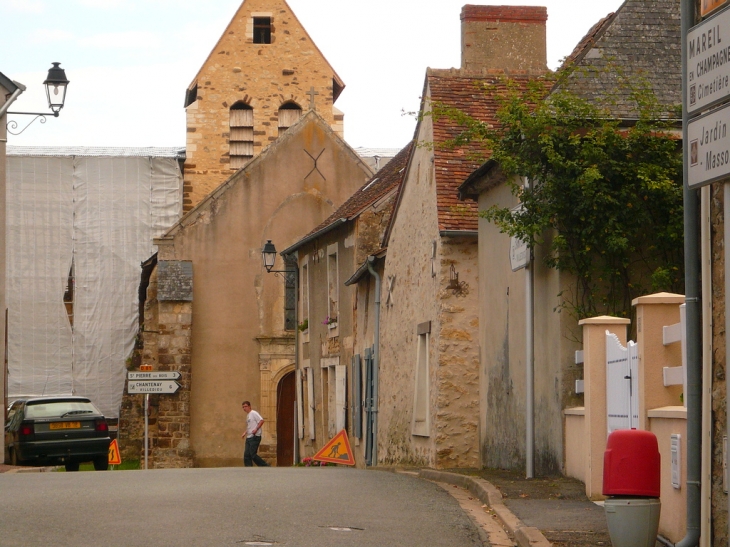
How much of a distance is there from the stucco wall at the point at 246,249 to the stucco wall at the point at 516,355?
1590cm

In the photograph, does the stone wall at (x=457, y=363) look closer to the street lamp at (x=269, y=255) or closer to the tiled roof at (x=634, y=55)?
the tiled roof at (x=634, y=55)

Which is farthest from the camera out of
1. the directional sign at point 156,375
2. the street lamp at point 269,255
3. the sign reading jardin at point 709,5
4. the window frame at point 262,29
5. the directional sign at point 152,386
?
the window frame at point 262,29

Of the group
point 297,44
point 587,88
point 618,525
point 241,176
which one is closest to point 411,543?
point 618,525

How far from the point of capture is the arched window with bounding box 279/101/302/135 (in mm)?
40938

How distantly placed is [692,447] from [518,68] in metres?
12.2

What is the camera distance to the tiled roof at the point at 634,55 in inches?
483

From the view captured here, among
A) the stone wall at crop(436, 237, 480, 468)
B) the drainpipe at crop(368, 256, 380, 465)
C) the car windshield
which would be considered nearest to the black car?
the car windshield

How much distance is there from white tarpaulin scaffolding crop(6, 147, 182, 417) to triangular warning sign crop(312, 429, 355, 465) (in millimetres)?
17812

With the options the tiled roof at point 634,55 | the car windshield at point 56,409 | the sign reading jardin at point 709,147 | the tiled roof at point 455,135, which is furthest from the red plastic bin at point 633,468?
the car windshield at point 56,409

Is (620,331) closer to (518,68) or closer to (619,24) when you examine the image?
(619,24)

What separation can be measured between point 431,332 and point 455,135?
2824 mm

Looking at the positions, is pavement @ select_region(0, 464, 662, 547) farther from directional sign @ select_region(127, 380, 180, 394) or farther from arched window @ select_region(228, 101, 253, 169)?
arched window @ select_region(228, 101, 253, 169)

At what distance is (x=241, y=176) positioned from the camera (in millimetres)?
31047

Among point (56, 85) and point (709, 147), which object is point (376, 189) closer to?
point (56, 85)
